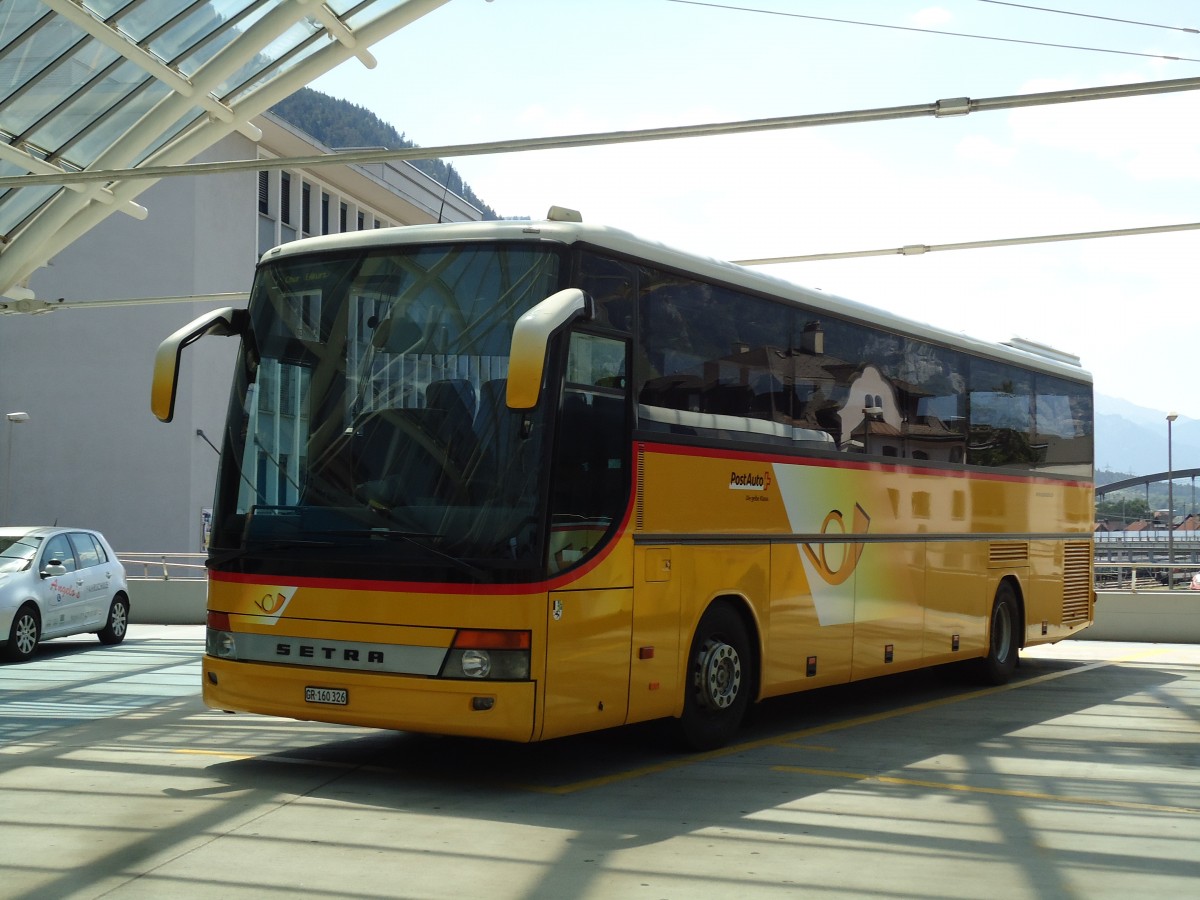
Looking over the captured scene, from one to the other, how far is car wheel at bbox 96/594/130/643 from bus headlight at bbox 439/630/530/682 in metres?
13.2

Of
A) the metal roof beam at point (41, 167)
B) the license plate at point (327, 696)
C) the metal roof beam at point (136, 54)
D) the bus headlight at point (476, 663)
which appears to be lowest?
the license plate at point (327, 696)

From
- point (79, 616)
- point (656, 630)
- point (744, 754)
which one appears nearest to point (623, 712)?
point (656, 630)

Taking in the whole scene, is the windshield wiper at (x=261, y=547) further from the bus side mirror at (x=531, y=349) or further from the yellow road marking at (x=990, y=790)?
the yellow road marking at (x=990, y=790)

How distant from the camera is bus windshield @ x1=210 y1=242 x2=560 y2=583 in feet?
28.3

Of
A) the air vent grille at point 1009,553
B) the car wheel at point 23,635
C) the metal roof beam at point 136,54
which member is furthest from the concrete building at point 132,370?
the air vent grille at point 1009,553

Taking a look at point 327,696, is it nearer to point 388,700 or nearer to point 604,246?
point 388,700

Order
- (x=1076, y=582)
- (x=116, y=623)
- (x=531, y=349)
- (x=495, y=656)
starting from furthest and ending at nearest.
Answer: (x=116, y=623) → (x=1076, y=582) → (x=495, y=656) → (x=531, y=349)

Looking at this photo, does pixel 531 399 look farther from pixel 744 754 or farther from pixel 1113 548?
pixel 1113 548

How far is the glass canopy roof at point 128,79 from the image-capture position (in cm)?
1956

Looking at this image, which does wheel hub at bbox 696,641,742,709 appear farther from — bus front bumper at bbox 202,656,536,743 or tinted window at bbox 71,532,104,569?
tinted window at bbox 71,532,104,569

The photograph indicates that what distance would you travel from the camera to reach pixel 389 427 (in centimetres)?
888

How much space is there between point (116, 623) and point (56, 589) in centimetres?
178

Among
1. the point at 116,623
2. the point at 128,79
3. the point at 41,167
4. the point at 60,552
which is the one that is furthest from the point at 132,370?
the point at 60,552

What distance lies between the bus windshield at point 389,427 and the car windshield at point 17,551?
1015 cm
